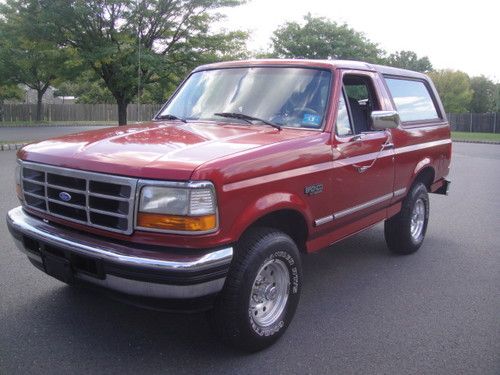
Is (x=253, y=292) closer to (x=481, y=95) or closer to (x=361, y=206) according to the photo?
(x=361, y=206)

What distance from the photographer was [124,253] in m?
2.95

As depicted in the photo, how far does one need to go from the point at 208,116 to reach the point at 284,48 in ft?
114

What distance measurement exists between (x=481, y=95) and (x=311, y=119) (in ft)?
194

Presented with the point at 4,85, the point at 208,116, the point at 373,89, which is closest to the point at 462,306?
the point at 373,89

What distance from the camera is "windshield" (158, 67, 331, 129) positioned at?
4105mm

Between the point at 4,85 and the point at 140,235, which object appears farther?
the point at 4,85

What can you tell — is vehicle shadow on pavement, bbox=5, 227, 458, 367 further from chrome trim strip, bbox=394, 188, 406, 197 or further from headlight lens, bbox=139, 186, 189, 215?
headlight lens, bbox=139, 186, 189, 215

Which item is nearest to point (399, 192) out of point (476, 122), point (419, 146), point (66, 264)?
point (419, 146)

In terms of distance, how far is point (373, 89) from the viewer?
490 centimetres

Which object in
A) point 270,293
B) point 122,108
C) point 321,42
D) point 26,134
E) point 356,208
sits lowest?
point 270,293

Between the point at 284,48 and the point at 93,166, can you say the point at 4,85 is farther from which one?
the point at 93,166

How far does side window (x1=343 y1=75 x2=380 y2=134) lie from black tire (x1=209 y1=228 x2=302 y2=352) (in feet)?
5.23

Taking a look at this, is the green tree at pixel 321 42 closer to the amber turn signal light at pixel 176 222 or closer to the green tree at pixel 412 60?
the green tree at pixel 412 60

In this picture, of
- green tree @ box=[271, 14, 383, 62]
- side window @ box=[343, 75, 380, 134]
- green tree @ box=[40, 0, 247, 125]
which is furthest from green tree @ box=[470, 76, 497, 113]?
side window @ box=[343, 75, 380, 134]
